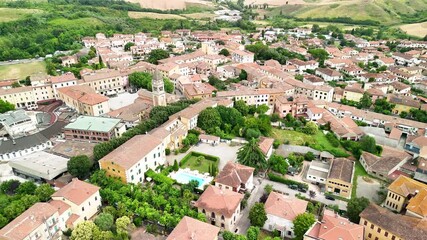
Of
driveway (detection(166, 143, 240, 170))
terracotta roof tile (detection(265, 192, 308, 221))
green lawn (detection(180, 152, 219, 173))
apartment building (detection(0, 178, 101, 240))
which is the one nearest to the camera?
apartment building (detection(0, 178, 101, 240))

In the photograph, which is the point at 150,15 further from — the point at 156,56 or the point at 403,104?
the point at 403,104

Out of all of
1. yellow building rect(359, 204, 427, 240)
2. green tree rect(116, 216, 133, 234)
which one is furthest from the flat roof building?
yellow building rect(359, 204, 427, 240)

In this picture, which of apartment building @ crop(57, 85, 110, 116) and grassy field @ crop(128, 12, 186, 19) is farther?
grassy field @ crop(128, 12, 186, 19)

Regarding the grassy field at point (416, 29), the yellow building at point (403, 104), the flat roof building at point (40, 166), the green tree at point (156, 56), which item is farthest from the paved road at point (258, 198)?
the grassy field at point (416, 29)

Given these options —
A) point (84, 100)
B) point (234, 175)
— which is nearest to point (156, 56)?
point (84, 100)

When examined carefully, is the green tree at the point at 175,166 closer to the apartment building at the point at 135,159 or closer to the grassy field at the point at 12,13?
the apartment building at the point at 135,159

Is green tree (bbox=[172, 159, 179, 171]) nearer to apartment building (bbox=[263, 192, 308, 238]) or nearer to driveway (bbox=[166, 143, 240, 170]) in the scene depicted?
driveway (bbox=[166, 143, 240, 170])
